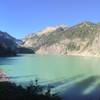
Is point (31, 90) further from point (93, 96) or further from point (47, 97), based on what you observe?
point (93, 96)

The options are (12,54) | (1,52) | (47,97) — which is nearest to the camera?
(47,97)

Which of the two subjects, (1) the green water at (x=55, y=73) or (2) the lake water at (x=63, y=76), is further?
(1) the green water at (x=55, y=73)

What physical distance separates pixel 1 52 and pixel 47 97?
476 feet

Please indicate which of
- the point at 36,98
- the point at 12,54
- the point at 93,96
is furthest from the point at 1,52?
the point at 36,98

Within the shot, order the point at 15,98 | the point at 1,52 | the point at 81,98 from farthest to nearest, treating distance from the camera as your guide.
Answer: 1. the point at 1,52
2. the point at 81,98
3. the point at 15,98

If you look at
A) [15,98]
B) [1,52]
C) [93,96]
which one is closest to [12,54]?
[1,52]

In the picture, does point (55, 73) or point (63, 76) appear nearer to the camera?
point (63, 76)

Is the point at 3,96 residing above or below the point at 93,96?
above

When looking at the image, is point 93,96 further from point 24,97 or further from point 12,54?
point 12,54

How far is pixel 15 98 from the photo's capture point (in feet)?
59.0

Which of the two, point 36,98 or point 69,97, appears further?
point 69,97

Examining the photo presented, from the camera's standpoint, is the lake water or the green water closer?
the lake water

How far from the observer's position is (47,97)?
20078mm

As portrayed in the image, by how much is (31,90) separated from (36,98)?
256 centimetres
